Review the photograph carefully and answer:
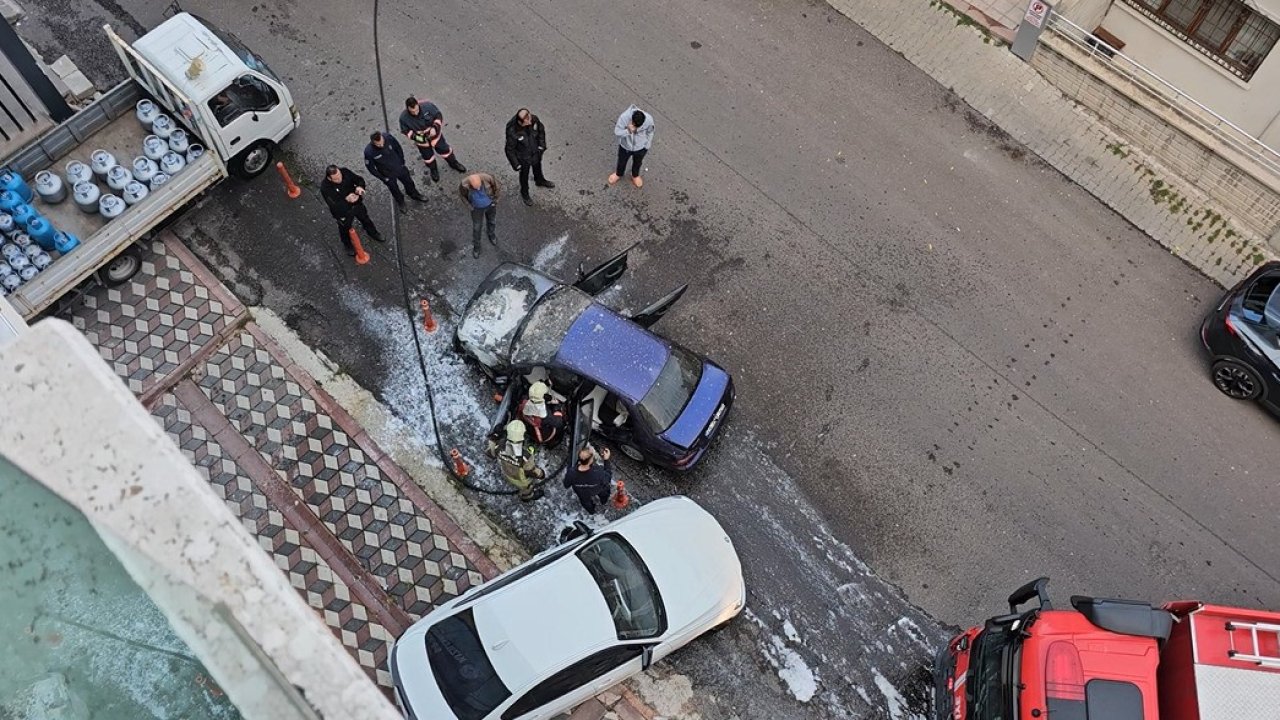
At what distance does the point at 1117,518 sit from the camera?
11.1 metres

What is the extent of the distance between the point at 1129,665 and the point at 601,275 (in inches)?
279

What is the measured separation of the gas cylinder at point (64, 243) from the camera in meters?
10.8

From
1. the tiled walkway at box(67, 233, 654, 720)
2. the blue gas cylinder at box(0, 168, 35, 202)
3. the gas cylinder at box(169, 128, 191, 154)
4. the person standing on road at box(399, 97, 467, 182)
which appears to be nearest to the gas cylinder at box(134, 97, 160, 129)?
the gas cylinder at box(169, 128, 191, 154)

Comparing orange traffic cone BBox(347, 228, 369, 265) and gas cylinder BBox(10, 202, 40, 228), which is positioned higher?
orange traffic cone BBox(347, 228, 369, 265)

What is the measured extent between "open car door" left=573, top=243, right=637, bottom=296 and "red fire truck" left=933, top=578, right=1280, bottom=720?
6.05 metres

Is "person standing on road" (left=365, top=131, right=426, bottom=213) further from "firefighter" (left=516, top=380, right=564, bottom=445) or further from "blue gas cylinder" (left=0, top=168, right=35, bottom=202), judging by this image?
"blue gas cylinder" (left=0, top=168, right=35, bottom=202)

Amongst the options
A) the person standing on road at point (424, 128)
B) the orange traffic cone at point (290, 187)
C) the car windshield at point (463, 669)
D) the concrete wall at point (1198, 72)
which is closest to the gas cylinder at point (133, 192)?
the orange traffic cone at point (290, 187)

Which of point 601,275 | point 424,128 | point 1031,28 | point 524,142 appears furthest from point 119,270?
point 1031,28

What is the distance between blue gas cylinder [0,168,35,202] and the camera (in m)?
10.8

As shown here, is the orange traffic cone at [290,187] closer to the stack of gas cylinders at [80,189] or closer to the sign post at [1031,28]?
the stack of gas cylinders at [80,189]

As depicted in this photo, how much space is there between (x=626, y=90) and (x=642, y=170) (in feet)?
4.86

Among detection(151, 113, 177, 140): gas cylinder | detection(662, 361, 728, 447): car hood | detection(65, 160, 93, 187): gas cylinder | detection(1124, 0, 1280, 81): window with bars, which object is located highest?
detection(1124, 0, 1280, 81): window with bars

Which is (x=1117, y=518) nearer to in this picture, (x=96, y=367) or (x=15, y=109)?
(x=96, y=367)

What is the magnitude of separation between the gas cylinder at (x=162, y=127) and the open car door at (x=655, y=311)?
6.33 m
